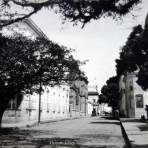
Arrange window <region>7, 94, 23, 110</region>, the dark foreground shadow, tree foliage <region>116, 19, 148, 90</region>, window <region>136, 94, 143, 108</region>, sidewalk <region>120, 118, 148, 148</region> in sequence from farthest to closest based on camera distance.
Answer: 1. window <region>136, 94, 143, 108</region>
2. tree foliage <region>116, 19, 148, 90</region>
3. window <region>7, 94, 23, 110</region>
4. the dark foreground shadow
5. sidewalk <region>120, 118, 148, 148</region>

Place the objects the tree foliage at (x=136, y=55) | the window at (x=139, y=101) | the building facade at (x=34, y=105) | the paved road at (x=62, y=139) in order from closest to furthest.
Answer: the paved road at (x=62, y=139) < the building facade at (x=34, y=105) < the tree foliage at (x=136, y=55) < the window at (x=139, y=101)

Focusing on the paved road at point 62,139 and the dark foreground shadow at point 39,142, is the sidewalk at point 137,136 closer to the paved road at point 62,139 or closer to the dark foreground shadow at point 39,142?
the paved road at point 62,139

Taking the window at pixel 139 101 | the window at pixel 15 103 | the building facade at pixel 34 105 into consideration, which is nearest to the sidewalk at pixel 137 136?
the building facade at pixel 34 105

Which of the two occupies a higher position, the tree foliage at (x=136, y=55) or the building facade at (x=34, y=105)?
the tree foliage at (x=136, y=55)

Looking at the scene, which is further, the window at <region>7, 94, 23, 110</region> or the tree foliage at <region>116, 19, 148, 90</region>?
the tree foliage at <region>116, 19, 148, 90</region>

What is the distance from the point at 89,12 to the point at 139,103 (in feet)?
139

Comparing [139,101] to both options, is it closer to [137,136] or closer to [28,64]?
[28,64]

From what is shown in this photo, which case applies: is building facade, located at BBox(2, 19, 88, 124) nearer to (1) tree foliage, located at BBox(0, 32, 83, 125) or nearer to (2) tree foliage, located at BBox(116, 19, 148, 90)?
(1) tree foliage, located at BBox(0, 32, 83, 125)

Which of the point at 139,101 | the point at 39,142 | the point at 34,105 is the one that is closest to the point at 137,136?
the point at 39,142

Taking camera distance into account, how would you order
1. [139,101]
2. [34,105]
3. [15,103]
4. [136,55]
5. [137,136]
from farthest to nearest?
[139,101] < [136,55] < [34,105] < [15,103] < [137,136]

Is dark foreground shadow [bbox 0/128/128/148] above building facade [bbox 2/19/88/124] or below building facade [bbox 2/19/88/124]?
below

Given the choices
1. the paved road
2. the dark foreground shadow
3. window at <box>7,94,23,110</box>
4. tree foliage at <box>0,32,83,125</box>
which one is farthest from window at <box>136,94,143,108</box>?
the dark foreground shadow

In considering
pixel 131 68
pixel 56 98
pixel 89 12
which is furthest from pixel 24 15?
pixel 56 98

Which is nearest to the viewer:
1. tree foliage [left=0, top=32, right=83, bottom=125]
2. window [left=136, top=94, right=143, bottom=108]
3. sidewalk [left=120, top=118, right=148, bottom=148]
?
sidewalk [left=120, top=118, right=148, bottom=148]
